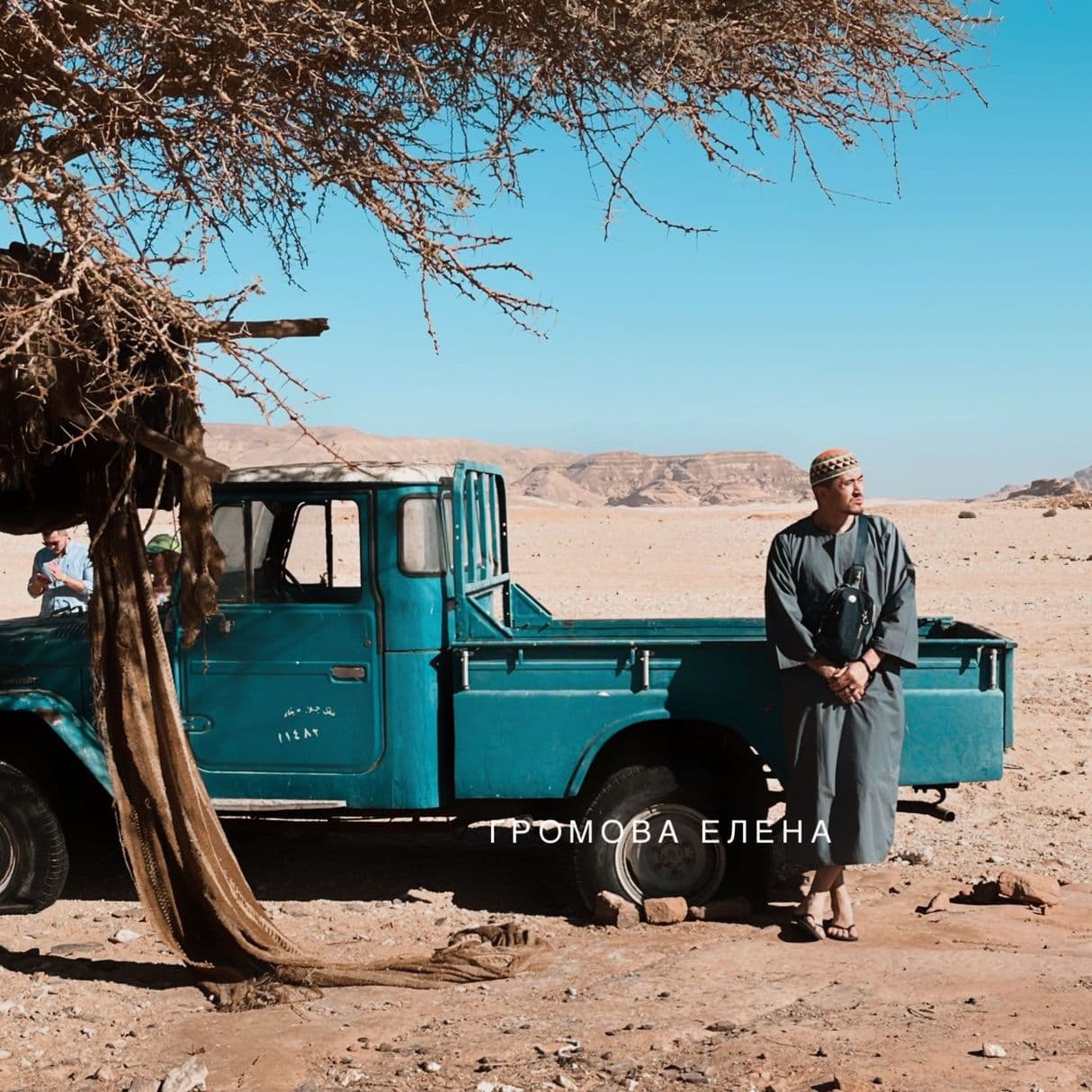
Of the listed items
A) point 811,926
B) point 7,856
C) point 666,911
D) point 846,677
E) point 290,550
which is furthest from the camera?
point 290,550

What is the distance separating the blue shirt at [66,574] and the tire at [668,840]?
398 centimetres

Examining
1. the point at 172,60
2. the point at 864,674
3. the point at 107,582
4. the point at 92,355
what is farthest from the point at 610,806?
the point at 172,60

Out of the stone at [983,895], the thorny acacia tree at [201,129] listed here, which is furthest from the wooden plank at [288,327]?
the stone at [983,895]

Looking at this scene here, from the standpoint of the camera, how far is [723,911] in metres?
6.53

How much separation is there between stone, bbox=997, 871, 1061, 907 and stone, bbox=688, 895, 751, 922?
3.96 feet

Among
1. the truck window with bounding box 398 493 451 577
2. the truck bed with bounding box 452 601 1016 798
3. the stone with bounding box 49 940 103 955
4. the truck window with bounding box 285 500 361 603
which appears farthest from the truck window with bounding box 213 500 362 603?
the stone with bounding box 49 940 103 955

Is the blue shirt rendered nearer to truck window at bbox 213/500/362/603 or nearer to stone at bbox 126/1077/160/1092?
truck window at bbox 213/500/362/603

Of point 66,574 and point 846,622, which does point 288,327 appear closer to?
point 846,622

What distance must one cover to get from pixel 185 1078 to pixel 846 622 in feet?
10.3

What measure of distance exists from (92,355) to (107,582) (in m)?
1.11

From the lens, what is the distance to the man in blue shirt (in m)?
9.00

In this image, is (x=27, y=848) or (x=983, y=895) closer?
(x=27, y=848)

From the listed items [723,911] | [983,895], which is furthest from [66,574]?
[983,895]

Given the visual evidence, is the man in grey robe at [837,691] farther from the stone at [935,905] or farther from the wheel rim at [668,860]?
the stone at [935,905]
